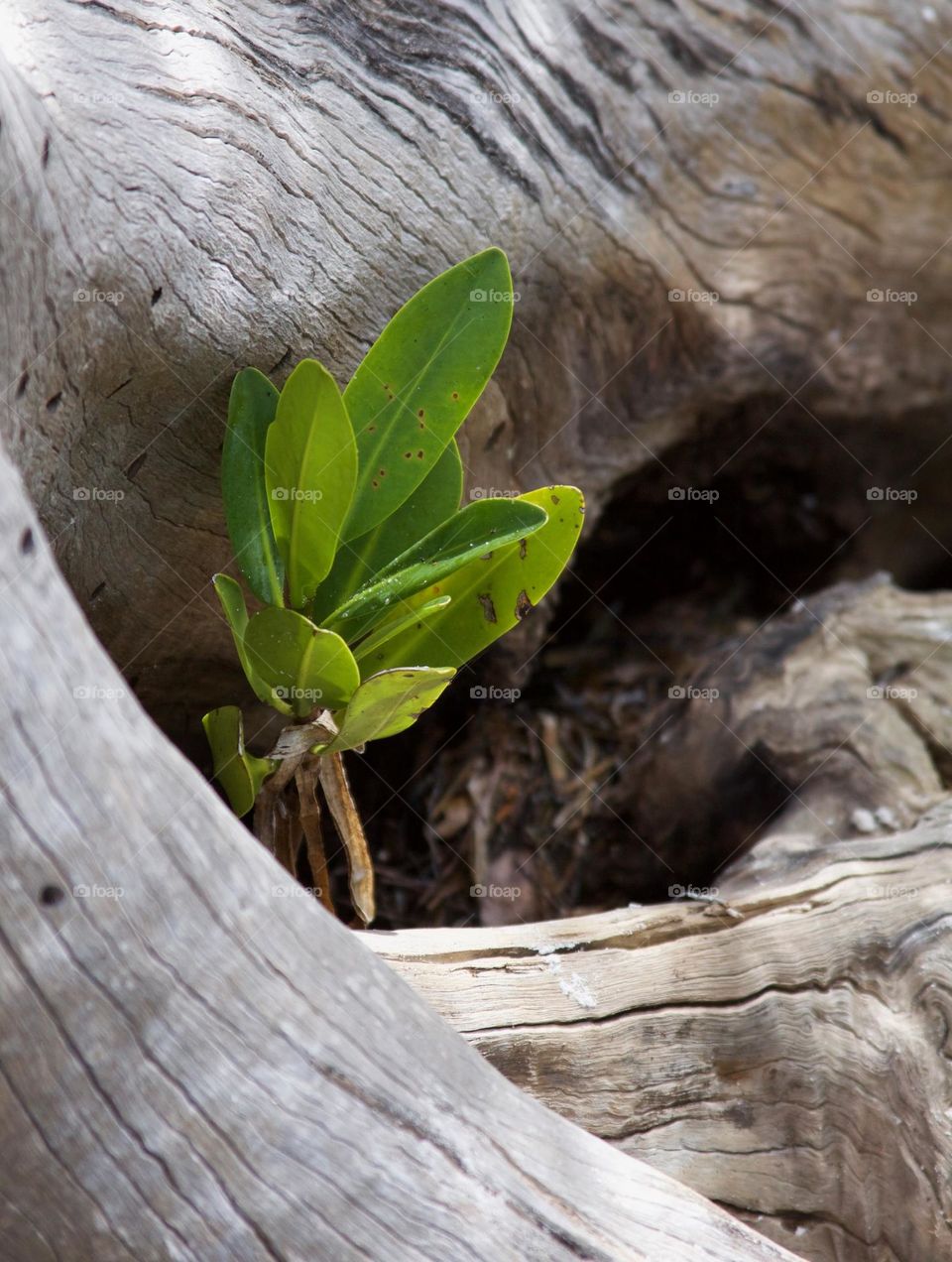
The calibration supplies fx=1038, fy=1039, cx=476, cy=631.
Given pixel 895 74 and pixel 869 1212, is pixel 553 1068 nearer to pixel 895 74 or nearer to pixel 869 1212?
pixel 869 1212

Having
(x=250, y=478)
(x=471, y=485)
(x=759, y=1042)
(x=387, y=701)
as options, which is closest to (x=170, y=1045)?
(x=387, y=701)

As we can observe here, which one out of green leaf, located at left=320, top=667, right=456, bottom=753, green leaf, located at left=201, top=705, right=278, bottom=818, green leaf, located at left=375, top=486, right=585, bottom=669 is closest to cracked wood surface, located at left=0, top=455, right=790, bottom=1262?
green leaf, located at left=320, top=667, right=456, bottom=753

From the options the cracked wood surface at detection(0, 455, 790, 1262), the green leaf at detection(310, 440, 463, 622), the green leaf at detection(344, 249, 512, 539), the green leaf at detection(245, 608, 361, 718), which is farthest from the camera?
the green leaf at detection(310, 440, 463, 622)

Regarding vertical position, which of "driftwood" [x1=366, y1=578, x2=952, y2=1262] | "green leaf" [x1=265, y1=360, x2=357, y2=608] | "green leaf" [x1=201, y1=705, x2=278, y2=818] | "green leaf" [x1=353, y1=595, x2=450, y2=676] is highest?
"green leaf" [x1=265, y1=360, x2=357, y2=608]

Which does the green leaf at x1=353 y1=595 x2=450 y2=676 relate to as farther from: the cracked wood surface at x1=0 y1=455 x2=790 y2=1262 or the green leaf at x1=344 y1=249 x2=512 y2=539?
the cracked wood surface at x1=0 y1=455 x2=790 y2=1262

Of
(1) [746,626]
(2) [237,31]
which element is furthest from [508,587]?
(1) [746,626]

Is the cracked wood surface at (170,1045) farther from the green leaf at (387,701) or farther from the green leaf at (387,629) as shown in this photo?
the green leaf at (387,629)

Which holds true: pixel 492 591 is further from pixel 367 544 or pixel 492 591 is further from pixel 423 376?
pixel 423 376
